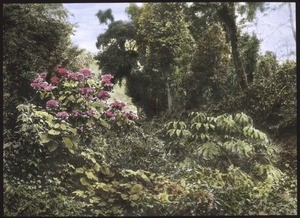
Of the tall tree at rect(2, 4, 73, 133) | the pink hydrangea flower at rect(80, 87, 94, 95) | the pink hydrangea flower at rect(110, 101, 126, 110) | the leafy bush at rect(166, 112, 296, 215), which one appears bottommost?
the leafy bush at rect(166, 112, 296, 215)

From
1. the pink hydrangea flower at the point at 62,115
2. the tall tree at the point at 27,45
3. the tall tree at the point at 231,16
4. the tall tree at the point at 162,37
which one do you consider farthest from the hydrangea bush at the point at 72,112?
the tall tree at the point at 231,16

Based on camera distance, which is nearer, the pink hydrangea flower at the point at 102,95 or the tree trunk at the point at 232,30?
the pink hydrangea flower at the point at 102,95

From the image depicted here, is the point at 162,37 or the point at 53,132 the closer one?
the point at 53,132

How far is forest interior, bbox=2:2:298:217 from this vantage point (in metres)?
6.45

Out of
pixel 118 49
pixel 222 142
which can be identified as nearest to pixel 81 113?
pixel 222 142

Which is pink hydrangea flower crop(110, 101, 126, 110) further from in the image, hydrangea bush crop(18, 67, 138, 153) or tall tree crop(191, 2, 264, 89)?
tall tree crop(191, 2, 264, 89)

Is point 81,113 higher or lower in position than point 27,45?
lower

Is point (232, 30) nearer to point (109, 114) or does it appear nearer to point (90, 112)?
point (109, 114)

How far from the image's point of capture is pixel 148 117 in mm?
11594

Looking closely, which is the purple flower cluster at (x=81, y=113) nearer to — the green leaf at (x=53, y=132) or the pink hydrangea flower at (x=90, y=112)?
the pink hydrangea flower at (x=90, y=112)

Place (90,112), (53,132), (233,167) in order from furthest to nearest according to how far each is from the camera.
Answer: (233,167) → (90,112) → (53,132)

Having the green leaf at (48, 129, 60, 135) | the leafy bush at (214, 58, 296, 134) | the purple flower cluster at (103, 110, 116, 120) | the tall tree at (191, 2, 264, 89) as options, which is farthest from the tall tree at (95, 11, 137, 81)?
the green leaf at (48, 129, 60, 135)

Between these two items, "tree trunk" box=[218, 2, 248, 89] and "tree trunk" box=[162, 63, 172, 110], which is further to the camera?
"tree trunk" box=[162, 63, 172, 110]

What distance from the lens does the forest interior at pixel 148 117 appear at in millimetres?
6453
